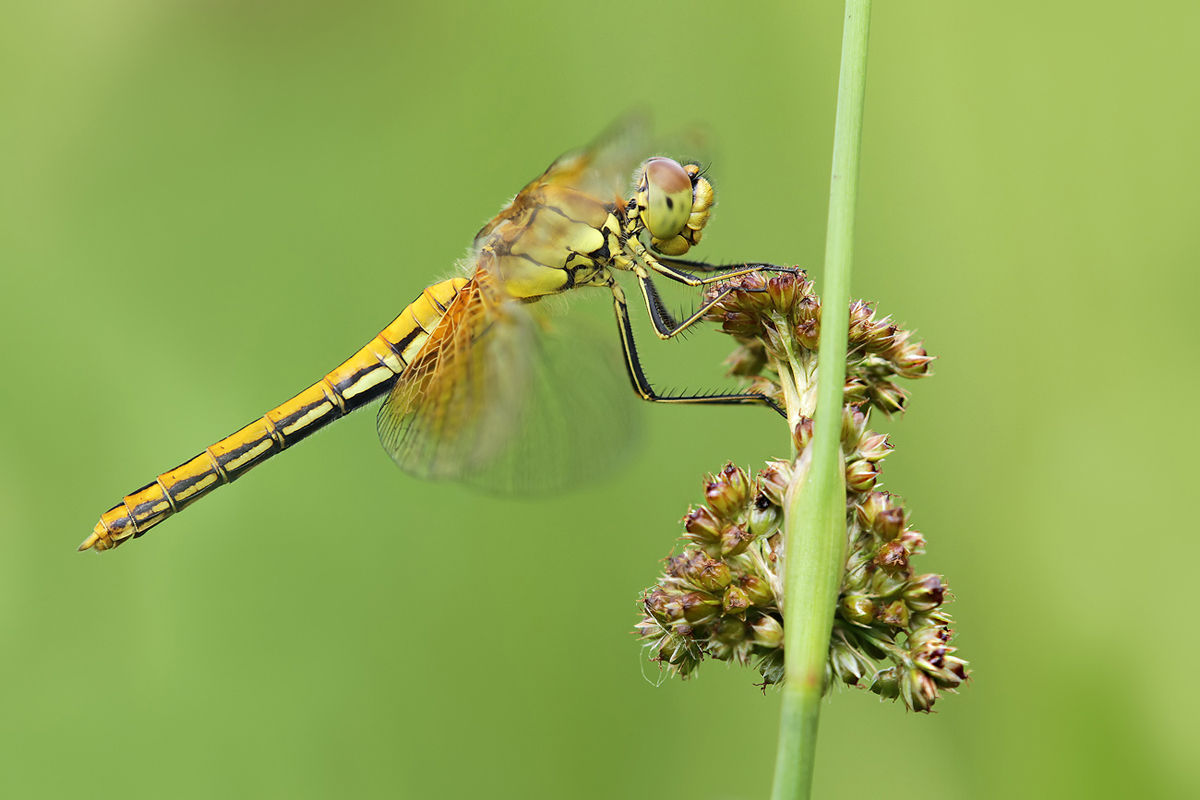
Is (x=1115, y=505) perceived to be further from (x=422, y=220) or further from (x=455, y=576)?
(x=422, y=220)

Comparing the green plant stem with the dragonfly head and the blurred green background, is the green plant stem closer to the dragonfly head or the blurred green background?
the dragonfly head

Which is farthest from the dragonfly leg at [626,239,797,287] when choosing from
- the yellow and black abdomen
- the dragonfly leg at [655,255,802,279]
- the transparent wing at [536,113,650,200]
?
→ the yellow and black abdomen

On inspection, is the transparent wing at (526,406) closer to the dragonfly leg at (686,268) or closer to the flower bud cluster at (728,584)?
the dragonfly leg at (686,268)

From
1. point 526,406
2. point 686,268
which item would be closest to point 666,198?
point 686,268

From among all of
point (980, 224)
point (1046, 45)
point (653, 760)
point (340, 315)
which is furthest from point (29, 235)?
point (1046, 45)

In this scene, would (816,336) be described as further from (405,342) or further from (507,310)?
(405,342)

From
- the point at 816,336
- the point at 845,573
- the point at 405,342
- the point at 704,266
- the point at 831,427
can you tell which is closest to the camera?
the point at 831,427
